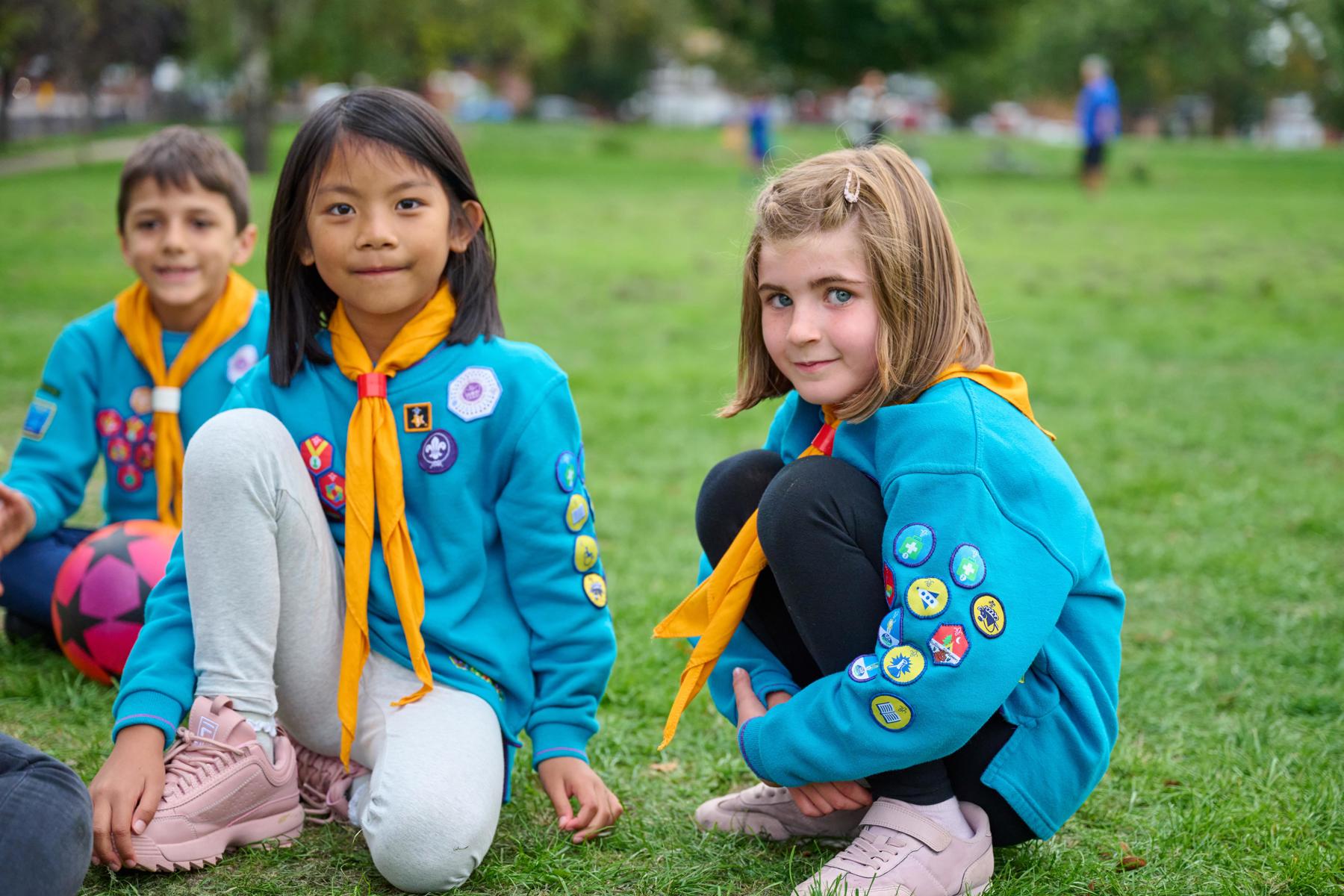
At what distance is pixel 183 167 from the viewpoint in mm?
3621

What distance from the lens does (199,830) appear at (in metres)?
2.32

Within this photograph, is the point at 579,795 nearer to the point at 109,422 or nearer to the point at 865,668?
the point at 865,668

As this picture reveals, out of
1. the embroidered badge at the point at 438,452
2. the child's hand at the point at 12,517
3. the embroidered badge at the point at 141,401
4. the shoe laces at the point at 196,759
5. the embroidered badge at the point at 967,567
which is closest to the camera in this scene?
the embroidered badge at the point at 967,567

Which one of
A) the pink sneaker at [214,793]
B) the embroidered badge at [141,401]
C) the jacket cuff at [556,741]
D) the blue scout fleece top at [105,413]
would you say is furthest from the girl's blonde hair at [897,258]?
the embroidered badge at [141,401]

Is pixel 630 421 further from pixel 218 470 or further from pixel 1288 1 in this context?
pixel 1288 1

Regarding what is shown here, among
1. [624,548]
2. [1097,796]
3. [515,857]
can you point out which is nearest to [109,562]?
[515,857]

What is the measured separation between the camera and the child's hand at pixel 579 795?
97.5 inches

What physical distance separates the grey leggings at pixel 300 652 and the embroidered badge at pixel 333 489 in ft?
0.26

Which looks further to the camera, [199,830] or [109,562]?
[109,562]

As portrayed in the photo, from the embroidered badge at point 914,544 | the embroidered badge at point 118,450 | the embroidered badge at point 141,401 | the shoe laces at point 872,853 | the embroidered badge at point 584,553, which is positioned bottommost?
the shoe laces at point 872,853

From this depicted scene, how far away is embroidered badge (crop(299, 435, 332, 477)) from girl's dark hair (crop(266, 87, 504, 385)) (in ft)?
0.47

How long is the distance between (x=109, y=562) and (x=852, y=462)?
76.7 inches

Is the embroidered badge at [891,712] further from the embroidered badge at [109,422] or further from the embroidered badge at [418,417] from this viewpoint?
the embroidered badge at [109,422]

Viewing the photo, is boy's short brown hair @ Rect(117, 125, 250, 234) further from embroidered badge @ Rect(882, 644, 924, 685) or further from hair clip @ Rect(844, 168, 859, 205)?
embroidered badge @ Rect(882, 644, 924, 685)
